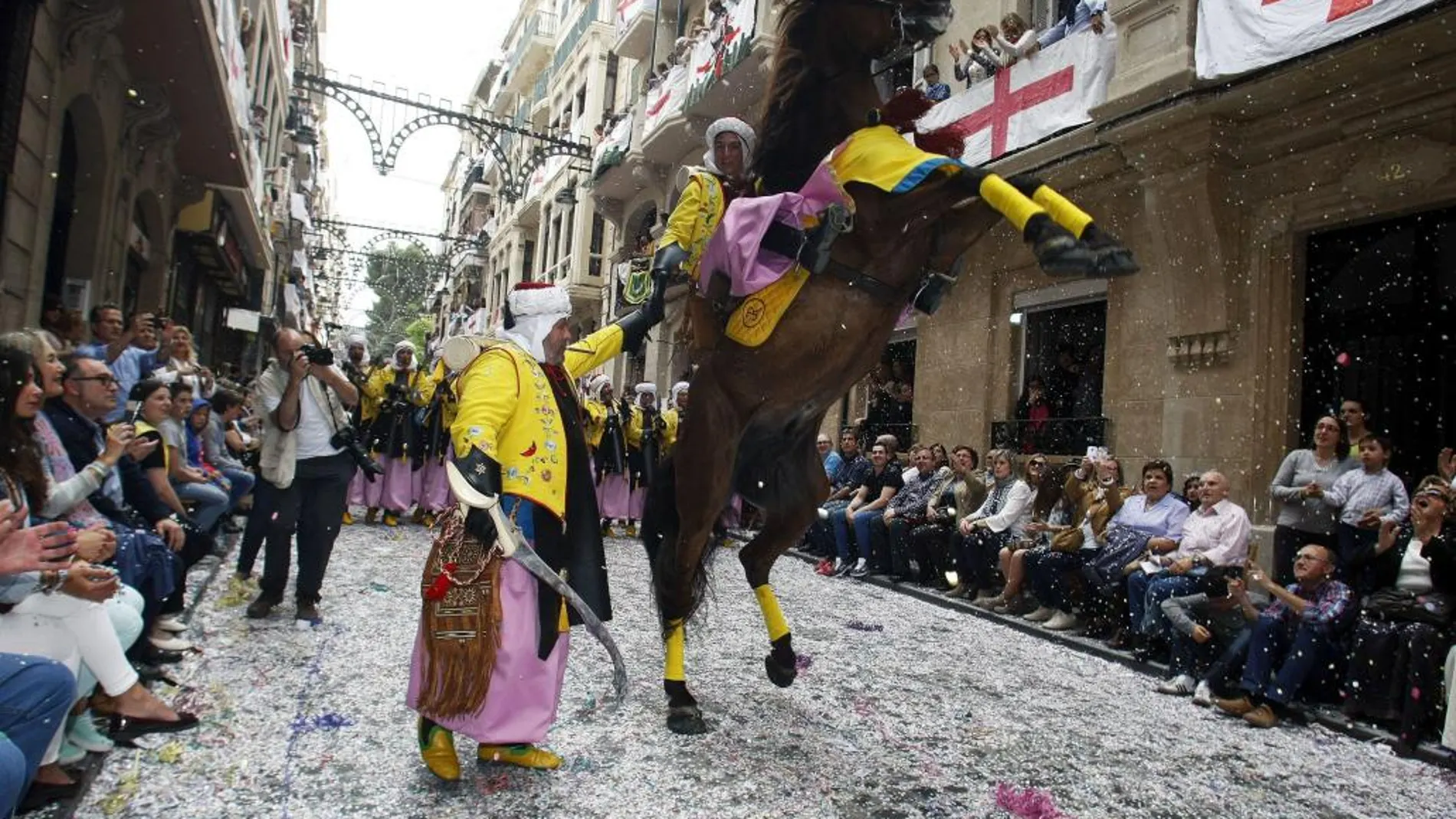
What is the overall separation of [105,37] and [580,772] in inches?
328

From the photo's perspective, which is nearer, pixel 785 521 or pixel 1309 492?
pixel 785 521

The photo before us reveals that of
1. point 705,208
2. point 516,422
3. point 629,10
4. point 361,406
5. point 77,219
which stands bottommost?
point 516,422

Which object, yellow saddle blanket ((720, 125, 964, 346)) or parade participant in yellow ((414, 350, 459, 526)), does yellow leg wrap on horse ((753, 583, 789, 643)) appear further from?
parade participant in yellow ((414, 350, 459, 526))

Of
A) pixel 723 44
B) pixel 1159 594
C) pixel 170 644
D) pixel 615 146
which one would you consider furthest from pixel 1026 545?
pixel 615 146

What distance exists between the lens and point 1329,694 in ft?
16.3

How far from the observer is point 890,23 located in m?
3.29

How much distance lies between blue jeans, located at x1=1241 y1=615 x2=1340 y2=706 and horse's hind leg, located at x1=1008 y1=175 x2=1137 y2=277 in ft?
10.7

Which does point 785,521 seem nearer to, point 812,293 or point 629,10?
point 812,293

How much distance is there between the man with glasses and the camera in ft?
15.7

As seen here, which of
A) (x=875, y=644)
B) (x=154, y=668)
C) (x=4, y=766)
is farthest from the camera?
(x=875, y=644)

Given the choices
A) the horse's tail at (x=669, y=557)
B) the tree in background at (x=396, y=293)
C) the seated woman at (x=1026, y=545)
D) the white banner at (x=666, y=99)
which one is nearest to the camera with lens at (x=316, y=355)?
the horse's tail at (x=669, y=557)

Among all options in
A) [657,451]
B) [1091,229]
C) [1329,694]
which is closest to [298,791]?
[1091,229]

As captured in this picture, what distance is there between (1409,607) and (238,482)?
8.22 meters

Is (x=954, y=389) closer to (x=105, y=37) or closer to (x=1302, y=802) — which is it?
(x=1302, y=802)
